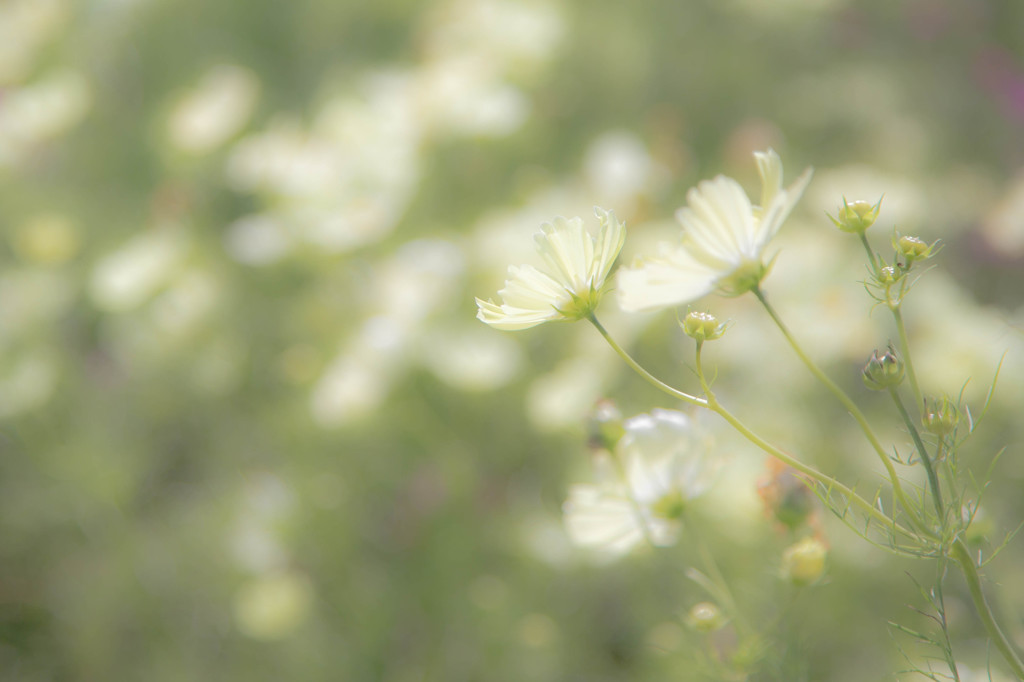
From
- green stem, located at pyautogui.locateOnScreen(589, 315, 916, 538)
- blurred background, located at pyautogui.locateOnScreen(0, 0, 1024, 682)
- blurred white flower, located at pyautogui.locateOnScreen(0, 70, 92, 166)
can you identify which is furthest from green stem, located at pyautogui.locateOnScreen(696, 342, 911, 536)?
blurred white flower, located at pyautogui.locateOnScreen(0, 70, 92, 166)

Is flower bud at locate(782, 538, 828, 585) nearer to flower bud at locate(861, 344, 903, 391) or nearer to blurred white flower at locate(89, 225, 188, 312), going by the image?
flower bud at locate(861, 344, 903, 391)

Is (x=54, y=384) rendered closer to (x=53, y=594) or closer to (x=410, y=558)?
(x=53, y=594)

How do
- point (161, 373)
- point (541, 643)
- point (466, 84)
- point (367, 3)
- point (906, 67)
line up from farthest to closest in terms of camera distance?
point (906, 67) < point (367, 3) < point (161, 373) < point (466, 84) < point (541, 643)

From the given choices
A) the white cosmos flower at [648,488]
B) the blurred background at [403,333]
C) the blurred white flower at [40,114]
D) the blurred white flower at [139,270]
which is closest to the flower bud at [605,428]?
the white cosmos flower at [648,488]

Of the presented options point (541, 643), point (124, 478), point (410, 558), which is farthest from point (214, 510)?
point (541, 643)

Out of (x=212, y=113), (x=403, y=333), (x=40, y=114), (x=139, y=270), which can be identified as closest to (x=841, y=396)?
(x=403, y=333)
